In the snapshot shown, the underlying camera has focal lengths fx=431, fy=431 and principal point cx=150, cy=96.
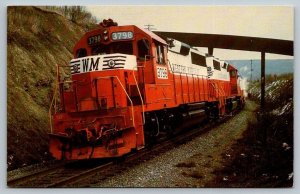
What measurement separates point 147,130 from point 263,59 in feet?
6.69

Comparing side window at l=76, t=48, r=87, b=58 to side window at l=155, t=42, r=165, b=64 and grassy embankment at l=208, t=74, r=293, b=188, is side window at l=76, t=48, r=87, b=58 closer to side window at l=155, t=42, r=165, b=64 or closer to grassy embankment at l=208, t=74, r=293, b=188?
side window at l=155, t=42, r=165, b=64

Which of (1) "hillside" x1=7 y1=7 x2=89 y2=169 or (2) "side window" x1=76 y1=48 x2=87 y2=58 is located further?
(2) "side window" x1=76 y1=48 x2=87 y2=58

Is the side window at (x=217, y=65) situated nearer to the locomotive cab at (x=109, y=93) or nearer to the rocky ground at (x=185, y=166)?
the rocky ground at (x=185, y=166)

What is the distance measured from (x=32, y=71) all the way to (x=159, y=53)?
2.15 metres

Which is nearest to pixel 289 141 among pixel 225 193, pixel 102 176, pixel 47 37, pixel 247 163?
pixel 247 163

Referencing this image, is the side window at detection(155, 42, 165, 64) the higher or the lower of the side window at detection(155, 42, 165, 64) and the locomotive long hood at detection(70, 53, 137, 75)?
the higher

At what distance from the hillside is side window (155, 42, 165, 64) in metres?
1.31

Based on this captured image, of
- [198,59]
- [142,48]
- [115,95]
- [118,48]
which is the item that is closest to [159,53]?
[142,48]

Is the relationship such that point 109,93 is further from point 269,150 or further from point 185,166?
point 269,150

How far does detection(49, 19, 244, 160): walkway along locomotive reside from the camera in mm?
5793

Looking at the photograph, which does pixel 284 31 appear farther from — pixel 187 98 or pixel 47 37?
pixel 47 37

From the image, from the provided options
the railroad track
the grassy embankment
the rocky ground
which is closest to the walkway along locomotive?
the railroad track

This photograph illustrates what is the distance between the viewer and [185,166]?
20.4 ft

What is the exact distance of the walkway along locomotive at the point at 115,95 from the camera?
228 inches
